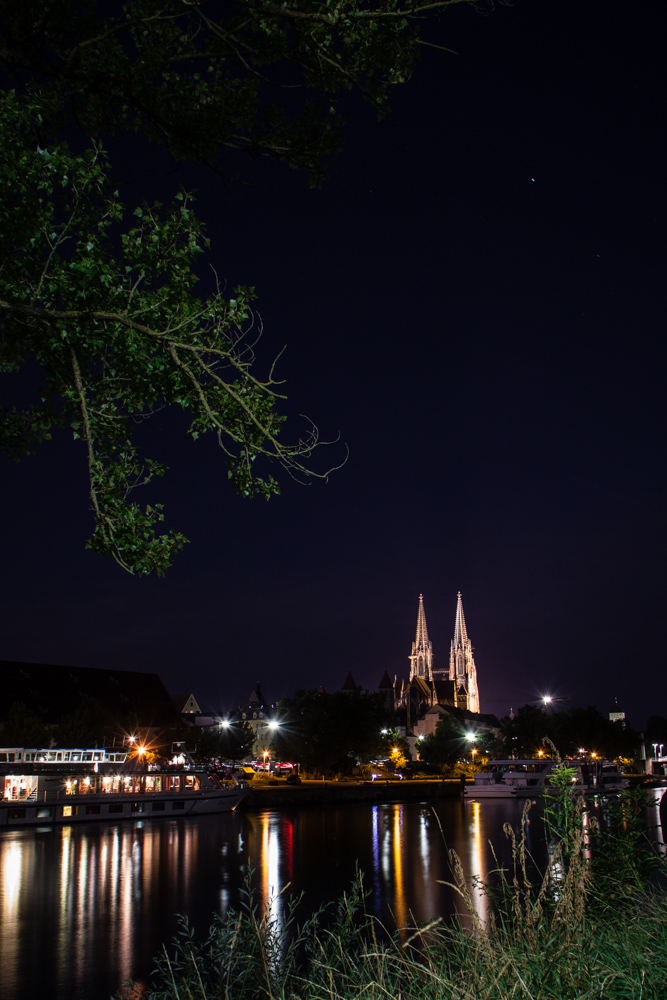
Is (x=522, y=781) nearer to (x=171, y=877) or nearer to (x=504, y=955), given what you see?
(x=171, y=877)

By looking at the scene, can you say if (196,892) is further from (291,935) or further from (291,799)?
(291,799)

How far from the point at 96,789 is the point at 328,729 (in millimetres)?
33077

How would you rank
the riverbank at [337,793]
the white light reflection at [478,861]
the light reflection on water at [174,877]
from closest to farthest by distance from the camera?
the light reflection on water at [174,877]
the white light reflection at [478,861]
the riverbank at [337,793]

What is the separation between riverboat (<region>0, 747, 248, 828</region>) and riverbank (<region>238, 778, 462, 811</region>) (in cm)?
221

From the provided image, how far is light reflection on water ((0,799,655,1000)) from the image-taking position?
57.0 feet

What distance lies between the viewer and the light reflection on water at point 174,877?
57.0 feet

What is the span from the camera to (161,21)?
6.80m

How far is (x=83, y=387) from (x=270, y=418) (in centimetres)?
173

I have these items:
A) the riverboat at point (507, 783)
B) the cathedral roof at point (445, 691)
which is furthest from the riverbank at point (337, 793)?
the cathedral roof at point (445, 691)

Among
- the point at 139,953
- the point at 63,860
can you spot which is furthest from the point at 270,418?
the point at 63,860

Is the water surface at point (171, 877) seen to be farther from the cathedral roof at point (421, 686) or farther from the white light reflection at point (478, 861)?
the cathedral roof at point (421, 686)

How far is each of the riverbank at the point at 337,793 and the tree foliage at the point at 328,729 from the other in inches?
291

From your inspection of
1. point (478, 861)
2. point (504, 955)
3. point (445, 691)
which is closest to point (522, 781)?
point (478, 861)

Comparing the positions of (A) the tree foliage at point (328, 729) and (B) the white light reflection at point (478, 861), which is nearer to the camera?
(B) the white light reflection at point (478, 861)
